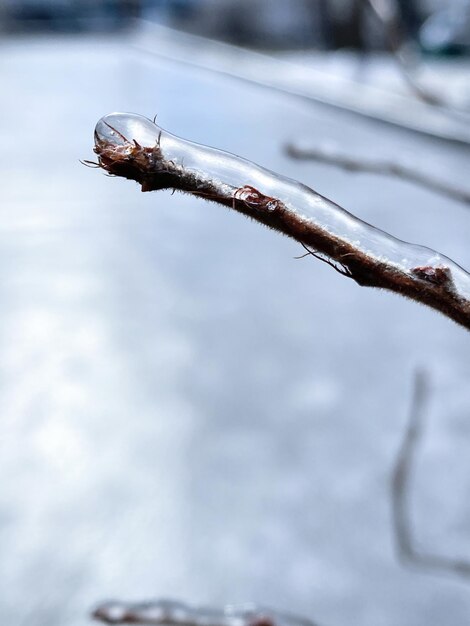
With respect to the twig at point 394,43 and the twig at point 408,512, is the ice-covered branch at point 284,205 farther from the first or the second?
the twig at point 394,43

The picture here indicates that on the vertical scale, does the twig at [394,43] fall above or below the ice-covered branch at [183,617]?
above

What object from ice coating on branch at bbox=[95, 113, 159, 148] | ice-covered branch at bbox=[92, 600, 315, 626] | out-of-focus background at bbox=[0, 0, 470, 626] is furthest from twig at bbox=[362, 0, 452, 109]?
ice coating on branch at bbox=[95, 113, 159, 148]

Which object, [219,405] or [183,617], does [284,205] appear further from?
[219,405]

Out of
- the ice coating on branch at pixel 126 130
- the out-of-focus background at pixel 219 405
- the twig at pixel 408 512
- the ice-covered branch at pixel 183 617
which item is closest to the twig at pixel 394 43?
the out-of-focus background at pixel 219 405

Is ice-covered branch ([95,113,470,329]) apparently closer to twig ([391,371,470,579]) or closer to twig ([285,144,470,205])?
twig ([285,144,470,205])

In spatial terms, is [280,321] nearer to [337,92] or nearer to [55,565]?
[55,565]

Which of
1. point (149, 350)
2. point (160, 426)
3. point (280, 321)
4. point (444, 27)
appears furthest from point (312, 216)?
point (444, 27)
